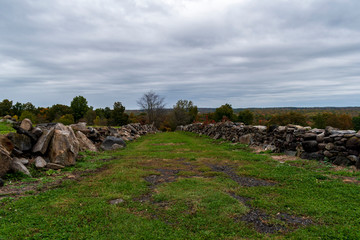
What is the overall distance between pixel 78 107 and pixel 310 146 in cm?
5331

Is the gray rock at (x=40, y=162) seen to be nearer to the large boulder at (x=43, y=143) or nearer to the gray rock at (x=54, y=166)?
the gray rock at (x=54, y=166)

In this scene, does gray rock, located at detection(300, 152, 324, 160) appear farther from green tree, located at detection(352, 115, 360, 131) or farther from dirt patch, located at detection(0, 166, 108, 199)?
green tree, located at detection(352, 115, 360, 131)

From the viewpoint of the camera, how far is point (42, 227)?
152 inches

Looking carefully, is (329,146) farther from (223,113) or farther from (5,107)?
(5,107)

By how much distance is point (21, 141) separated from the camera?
26.3 feet

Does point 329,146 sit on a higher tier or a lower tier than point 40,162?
higher

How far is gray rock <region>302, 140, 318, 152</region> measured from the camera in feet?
29.6

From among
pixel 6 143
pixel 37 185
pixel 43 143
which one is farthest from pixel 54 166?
pixel 37 185

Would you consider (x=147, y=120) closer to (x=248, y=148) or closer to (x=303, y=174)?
(x=248, y=148)

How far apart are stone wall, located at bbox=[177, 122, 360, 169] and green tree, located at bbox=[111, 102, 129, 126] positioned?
3144 cm

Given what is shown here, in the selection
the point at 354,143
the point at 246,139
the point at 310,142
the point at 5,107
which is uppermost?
the point at 5,107

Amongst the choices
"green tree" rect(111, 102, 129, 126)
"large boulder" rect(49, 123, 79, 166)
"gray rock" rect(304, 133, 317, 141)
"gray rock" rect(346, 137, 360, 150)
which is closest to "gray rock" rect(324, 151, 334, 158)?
"gray rock" rect(346, 137, 360, 150)

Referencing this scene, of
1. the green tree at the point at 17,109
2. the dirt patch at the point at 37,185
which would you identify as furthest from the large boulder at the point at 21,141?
the green tree at the point at 17,109

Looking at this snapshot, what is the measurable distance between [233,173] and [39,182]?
5807 millimetres
